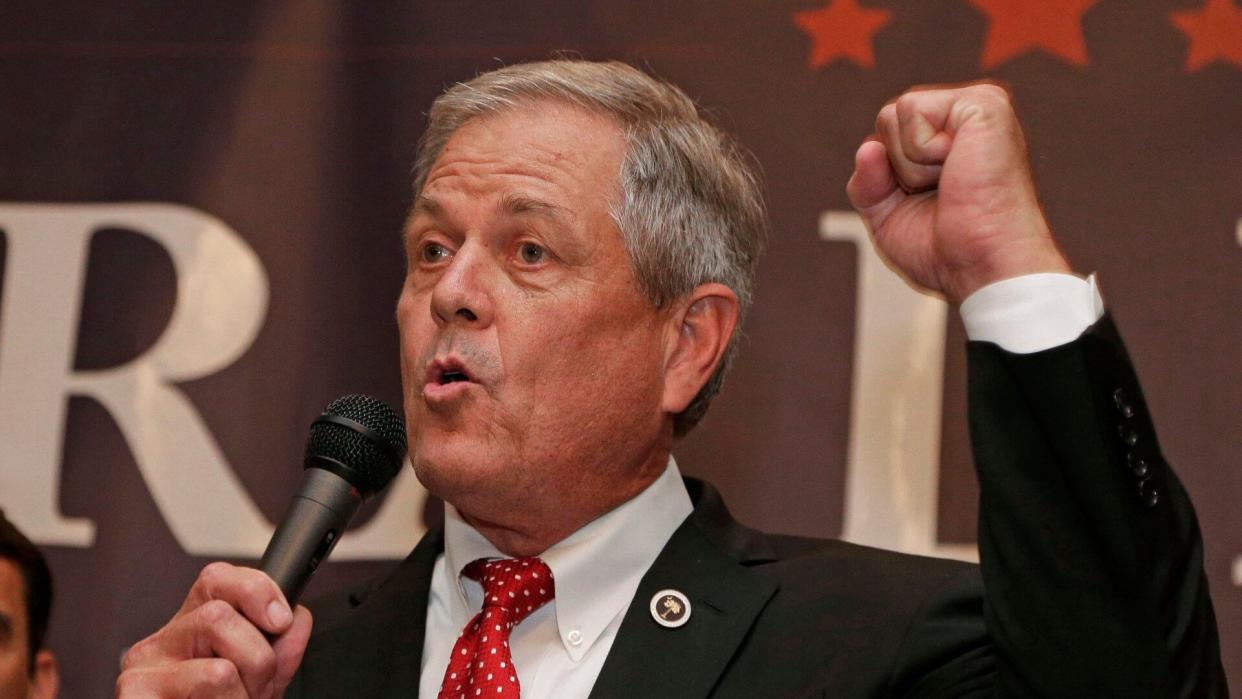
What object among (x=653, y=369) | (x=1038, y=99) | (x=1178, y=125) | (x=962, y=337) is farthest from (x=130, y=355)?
(x=1178, y=125)

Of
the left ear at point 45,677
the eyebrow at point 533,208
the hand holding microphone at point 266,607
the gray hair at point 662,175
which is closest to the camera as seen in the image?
the hand holding microphone at point 266,607

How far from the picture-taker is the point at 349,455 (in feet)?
6.17

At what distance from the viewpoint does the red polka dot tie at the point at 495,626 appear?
6.76 feet

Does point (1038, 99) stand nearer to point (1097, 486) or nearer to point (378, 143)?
point (378, 143)

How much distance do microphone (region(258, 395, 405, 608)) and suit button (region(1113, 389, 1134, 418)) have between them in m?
0.87

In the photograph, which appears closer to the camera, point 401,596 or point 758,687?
point 758,687

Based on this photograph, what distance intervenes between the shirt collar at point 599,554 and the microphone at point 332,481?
0.36 metres

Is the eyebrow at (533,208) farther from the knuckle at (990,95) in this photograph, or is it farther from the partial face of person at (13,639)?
the partial face of person at (13,639)

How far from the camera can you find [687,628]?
2.10 metres

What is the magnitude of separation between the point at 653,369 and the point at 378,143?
4.10ft

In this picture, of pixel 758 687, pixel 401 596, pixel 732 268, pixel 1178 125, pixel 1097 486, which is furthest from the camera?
pixel 1178 125

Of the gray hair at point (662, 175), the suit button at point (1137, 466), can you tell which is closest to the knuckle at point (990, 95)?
the suit button at point (1137, 466)

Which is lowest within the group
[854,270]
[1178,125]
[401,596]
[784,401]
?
[401,596]

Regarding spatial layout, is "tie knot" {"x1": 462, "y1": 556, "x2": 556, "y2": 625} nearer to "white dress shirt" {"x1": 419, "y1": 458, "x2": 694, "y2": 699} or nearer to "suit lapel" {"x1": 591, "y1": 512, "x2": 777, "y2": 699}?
"white dress shirt" {"x1": 419, "y1": 458, "x2": 694, "y2": 699}
